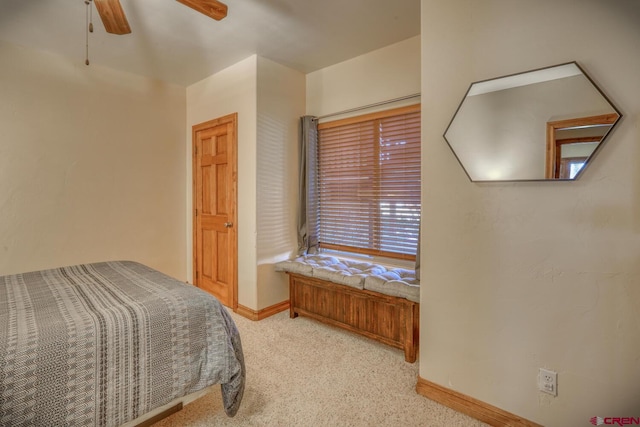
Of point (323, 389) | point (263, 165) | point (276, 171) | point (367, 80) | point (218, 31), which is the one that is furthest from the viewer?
point (276, 171)

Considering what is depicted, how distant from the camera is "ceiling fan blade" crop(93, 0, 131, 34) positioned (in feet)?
5.24

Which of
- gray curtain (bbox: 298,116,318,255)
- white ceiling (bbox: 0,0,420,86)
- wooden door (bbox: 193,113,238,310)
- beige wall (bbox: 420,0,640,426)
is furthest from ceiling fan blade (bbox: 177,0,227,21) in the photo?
gray curtain (bbox: 298,116,318,255)

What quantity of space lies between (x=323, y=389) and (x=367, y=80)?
2.67m

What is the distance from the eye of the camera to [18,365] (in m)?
1.11

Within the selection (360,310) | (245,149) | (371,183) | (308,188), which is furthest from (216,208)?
(360,310)

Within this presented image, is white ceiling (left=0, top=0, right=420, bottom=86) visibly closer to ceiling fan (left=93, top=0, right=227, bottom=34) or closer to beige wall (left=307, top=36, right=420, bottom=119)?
beige wall (left=307, top=36, right=420, bottom=119)

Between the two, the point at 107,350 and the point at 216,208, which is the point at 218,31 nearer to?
the point at 216,208

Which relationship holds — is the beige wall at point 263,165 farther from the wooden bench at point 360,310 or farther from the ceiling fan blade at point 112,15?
the ceiling fan blade at point 112,15

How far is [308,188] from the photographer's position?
3334mm

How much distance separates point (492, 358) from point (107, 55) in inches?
158

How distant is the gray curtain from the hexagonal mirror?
1.79 meters

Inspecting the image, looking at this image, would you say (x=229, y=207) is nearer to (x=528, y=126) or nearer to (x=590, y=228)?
(x=528, y=126)

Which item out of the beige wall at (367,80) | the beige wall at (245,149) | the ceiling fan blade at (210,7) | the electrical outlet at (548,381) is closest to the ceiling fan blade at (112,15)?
the ceiling fan blade at (210,7)

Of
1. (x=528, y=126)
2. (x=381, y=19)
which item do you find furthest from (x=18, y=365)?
(x=381, y=19)
